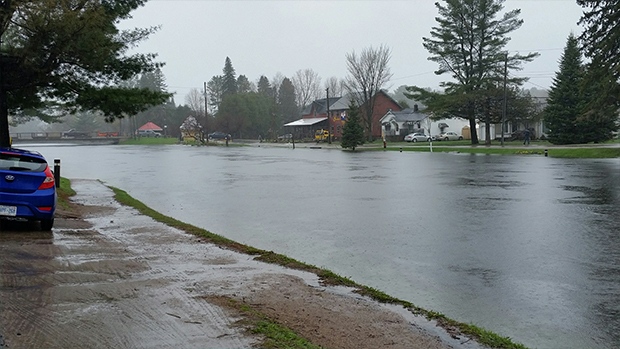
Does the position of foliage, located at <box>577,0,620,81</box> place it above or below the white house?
above

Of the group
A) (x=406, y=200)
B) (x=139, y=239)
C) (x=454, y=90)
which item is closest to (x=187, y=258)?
(x=139, y=239)

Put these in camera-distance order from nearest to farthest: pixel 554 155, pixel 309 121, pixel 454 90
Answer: pixel 554 155 < pixel 454 90 < pixel 309 121

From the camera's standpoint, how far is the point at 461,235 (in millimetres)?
12039

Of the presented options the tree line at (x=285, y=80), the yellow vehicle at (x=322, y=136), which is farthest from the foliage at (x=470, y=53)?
the yellow vehicle at (x=322, y=136)

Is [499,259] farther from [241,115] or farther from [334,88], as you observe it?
[334,88]

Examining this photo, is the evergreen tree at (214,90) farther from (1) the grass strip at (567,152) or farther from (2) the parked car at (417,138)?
(1) the grass strip at (567,152)

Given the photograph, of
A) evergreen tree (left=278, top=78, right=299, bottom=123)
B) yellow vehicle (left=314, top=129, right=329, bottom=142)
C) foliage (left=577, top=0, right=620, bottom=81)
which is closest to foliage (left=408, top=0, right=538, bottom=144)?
foliage (left=577, top=0, right=620, bottom=81)

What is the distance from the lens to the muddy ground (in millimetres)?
5309

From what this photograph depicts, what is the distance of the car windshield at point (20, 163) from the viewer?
10.6 m

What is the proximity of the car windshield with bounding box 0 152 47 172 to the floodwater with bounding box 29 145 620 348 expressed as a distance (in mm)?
3931

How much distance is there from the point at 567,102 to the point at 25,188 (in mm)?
47162

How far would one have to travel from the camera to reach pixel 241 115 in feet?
344

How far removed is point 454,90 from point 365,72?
27.1 m

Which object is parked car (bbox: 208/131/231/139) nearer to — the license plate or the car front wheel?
the car front wheel
